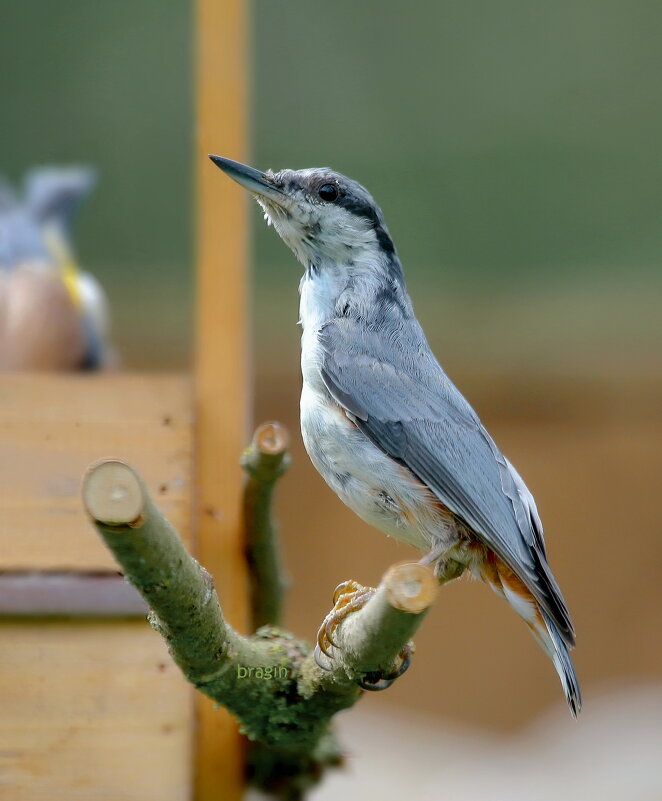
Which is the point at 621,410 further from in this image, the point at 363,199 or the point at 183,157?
Result: the point at 363,199

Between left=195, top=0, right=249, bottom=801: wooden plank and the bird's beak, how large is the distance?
0.59 meters

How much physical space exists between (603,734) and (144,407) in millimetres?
3535

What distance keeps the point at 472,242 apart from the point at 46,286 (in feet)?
9.41

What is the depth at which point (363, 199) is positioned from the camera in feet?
8.22

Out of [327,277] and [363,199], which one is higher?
[363,199]

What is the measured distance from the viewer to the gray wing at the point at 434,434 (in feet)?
7.00

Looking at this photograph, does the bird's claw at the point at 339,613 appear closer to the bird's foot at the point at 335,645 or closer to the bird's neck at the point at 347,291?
the bird's foot at the point at 335,645

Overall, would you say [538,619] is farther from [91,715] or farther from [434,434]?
[91,715]

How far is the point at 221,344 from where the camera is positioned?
3.00 m

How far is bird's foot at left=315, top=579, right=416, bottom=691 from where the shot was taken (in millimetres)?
2051

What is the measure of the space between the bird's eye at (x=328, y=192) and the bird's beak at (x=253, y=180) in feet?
0.29

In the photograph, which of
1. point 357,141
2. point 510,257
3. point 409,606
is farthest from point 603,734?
point 409,606

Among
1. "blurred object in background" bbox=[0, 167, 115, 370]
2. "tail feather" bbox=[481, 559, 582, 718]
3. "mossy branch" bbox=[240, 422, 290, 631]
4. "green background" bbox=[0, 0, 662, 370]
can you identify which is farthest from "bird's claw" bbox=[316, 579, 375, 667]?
"green background" bbox=[0, 0, 662, 370]

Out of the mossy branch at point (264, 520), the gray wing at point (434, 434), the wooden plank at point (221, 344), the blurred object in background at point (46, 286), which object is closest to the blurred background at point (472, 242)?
the blurred object in background at point (46, 286)
